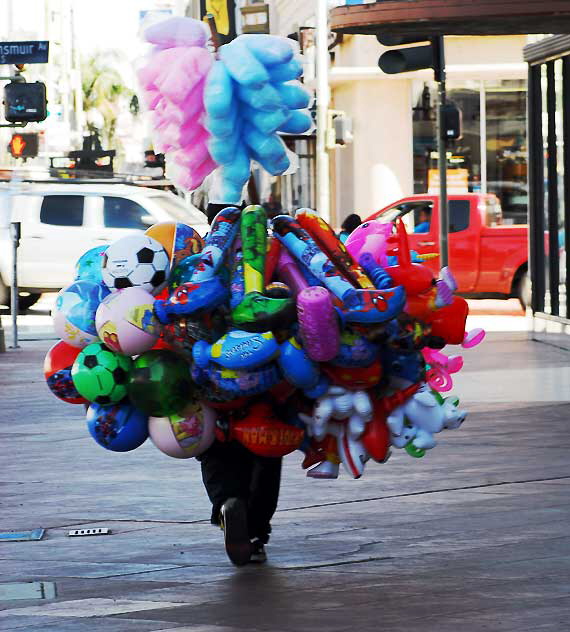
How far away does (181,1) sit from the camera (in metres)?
87.8

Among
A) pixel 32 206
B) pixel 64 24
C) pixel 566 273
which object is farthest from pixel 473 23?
pixel 64 24

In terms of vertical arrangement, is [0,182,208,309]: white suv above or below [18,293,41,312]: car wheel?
above

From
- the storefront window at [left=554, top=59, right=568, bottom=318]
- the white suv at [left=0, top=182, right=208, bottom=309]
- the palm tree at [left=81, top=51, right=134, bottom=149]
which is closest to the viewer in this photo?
the storefront window at [left=554, top=59, right=568, bottom=318]

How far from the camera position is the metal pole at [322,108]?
1176 inches

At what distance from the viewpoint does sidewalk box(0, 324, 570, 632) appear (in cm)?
626

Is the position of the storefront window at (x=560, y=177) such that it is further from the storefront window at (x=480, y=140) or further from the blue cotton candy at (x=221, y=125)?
the storefront window at (x=480, y=140)

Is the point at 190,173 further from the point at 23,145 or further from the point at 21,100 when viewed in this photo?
the point at 23,145

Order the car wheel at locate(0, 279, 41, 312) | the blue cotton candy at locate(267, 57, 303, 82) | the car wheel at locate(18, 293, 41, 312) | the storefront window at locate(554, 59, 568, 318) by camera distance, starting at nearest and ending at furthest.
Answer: the blue cotton candy at locate(267, 57, 303, 82) → the storefront window at locate(554, 59, 568, 318) → the car wheel at locate(0, 279, 41, 312) → the car wheel at locate(18, 293, 41, 312)

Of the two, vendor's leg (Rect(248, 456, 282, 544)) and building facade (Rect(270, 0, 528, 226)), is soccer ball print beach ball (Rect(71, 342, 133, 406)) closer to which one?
vendor's leg (Rect(248, 456, 282, 544))

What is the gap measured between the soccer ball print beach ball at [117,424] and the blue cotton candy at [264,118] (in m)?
1.28

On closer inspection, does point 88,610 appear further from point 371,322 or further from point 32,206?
point 32,206

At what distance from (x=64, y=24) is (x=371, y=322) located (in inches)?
3755

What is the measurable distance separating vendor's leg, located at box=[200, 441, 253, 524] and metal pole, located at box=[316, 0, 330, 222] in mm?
22579

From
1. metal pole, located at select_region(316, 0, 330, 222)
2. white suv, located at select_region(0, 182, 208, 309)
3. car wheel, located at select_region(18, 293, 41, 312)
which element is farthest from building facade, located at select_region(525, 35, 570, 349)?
metal pole, located at select_region(316, 0, 330, 222)
